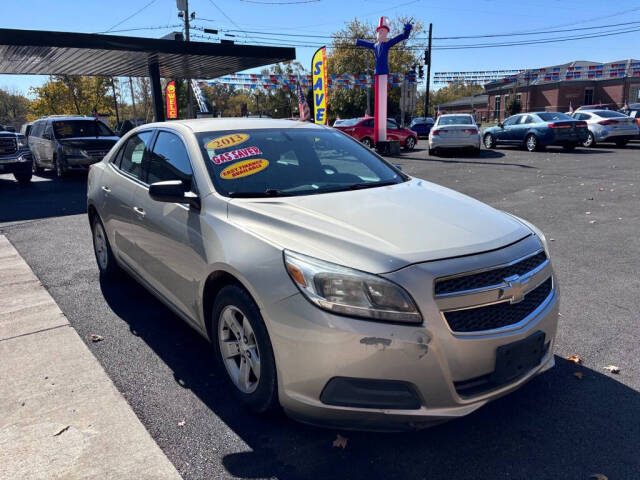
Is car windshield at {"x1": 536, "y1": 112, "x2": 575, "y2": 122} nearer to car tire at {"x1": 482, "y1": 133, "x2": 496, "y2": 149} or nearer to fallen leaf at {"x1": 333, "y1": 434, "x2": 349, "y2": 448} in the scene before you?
car tire at {"x1": 482, "y1": 133, "x2": 496, "y2": 149}

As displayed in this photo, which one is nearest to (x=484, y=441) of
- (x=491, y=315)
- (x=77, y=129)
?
(x=491, y=315)

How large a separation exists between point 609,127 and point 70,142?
61.3 feet

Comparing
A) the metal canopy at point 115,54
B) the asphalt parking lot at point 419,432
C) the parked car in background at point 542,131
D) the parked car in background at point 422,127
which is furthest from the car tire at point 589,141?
the parked car in background at point 422,127

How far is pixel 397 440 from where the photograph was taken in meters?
2.63

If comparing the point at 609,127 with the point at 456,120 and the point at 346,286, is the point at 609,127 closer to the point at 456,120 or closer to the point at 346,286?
the point at 456,120

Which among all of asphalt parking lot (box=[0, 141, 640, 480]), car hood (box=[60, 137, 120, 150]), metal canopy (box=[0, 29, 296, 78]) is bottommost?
asphalt parking lot (box=[0, 141, 640, 480])

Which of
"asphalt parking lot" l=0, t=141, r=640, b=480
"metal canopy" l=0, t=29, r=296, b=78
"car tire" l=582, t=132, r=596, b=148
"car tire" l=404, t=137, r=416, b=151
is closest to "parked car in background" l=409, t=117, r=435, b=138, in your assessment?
"car tire" l=404, t=137, r=416, b=151

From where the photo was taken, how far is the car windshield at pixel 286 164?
332 centimetres

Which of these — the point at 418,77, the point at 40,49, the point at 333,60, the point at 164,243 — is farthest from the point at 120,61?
the point at 333,60

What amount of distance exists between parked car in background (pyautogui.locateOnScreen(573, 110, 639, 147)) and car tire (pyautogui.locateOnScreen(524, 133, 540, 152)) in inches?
70.0

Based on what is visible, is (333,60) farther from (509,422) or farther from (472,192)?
(509,422)

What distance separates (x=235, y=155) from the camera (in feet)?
11.4

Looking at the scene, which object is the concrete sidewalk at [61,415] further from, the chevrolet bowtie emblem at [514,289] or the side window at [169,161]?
the chevrolet bowtie emblem at [514,289]

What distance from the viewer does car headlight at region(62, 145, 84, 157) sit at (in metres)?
14.1
